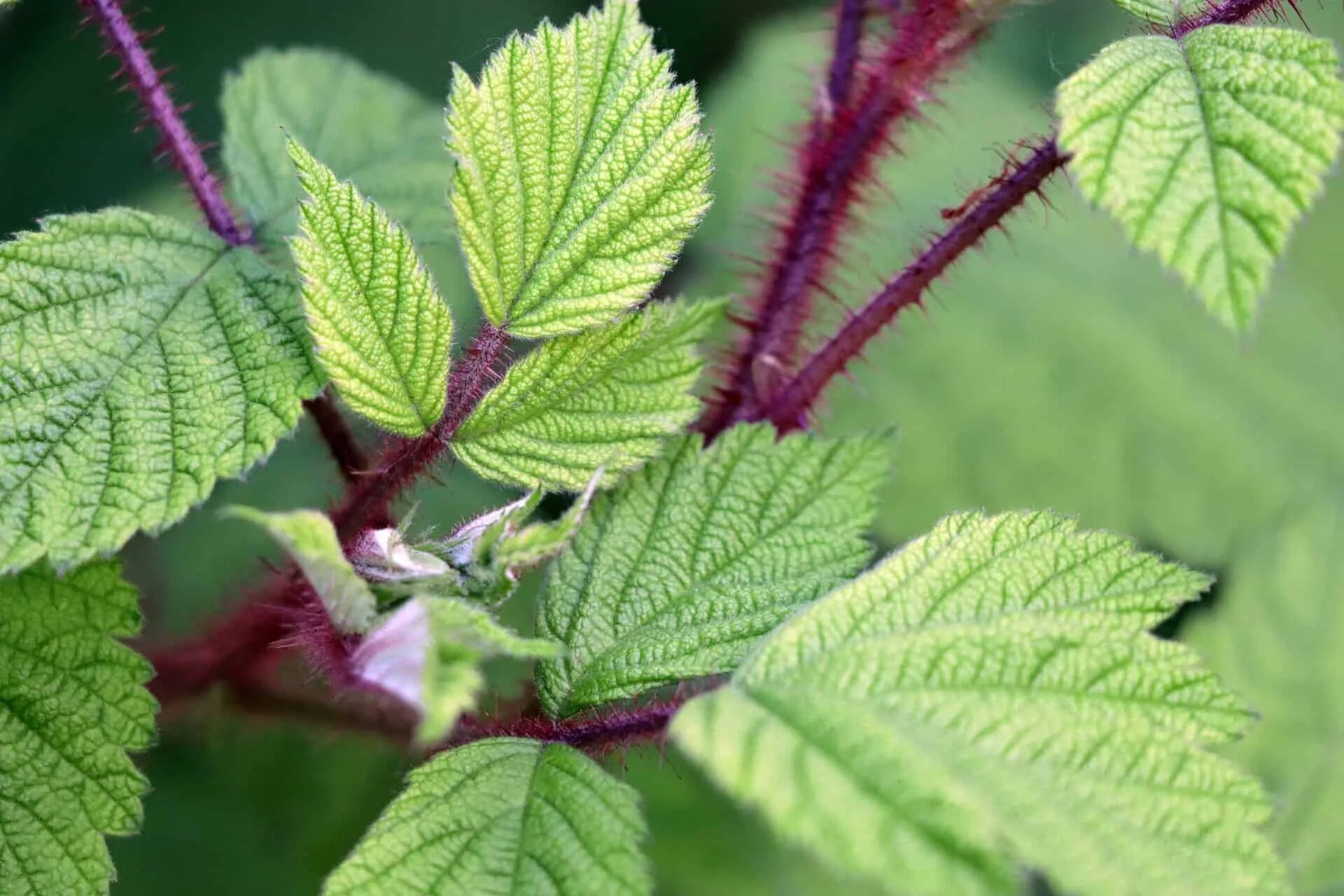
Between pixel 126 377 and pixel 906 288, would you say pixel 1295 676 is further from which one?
pixel 126 377

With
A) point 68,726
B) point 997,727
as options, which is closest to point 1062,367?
point 997,727

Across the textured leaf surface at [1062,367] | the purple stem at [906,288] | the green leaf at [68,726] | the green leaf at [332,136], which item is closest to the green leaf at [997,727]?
the purple stem at [906,288]

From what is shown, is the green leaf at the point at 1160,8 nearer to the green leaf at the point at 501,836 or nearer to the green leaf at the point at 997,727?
the green leaf at the point at 997,727

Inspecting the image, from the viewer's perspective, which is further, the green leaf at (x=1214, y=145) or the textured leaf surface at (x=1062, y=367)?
the textured leaf surface at (x=1062, y=367)

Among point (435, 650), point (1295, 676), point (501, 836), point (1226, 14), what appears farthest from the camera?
point (1295, 676)

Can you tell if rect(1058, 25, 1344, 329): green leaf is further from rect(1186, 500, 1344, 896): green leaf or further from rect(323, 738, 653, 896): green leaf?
rect(1186, 500, 1344, 896): green leaf

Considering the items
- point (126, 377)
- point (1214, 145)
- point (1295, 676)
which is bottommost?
point (1295, 676)
